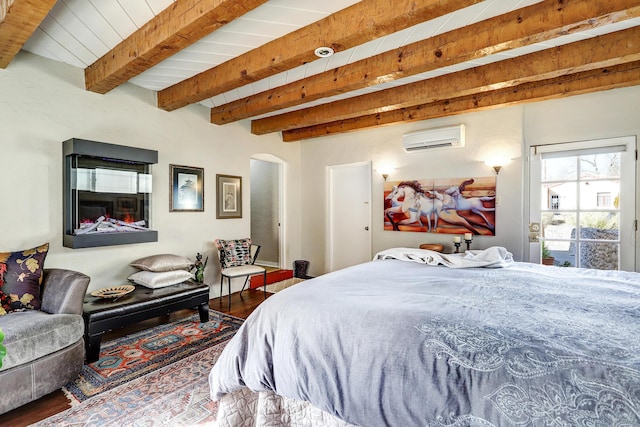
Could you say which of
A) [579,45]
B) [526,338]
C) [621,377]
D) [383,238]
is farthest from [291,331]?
[383,238]

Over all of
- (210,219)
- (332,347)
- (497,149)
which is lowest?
(332,347)

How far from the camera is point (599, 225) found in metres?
3.41

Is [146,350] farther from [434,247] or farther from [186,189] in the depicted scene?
[434,247]

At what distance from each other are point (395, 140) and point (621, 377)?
3.96 metres

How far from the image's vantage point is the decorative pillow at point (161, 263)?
329 cm

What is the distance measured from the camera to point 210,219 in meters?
4.27

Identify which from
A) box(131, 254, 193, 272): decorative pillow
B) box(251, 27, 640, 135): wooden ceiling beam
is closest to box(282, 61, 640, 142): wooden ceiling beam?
box(251, 27, 640, 135): wooden ceiling beam

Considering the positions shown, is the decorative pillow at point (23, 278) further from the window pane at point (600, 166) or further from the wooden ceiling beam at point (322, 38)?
the window pane at point (600, 166)

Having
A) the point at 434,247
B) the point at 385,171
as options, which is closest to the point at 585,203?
Result: the point at 434,247

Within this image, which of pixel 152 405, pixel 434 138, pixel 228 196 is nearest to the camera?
pixel 152 405

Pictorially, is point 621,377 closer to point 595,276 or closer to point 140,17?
point 595,276

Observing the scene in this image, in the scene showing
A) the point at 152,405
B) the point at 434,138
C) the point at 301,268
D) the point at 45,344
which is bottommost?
the point at 152,405

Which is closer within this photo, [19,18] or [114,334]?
[19,18]

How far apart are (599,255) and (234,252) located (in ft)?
13.4
